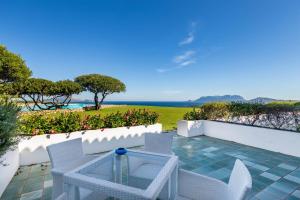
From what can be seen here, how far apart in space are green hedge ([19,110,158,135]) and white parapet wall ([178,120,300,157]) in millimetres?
2423

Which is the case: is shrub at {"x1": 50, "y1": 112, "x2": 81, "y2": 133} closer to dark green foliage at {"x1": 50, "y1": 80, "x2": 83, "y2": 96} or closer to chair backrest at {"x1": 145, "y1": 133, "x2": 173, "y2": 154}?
chair backrest at {"x1": 145, "y1": 133, "x2": 173, "y2": 154}

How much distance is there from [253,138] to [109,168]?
17.7ft

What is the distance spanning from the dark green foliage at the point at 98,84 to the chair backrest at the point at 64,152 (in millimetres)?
26142

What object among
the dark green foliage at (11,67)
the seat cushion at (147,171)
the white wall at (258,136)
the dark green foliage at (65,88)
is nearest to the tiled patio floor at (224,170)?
the white wall at (258,136)

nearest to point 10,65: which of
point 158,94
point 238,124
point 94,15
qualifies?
point 94,15

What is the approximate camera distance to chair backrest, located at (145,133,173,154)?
10.7 feet

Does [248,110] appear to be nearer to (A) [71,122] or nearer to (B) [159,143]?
(B) [159,143]

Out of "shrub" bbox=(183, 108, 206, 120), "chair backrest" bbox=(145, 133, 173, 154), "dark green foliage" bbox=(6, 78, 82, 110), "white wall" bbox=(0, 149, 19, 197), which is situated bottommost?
"white wall" bbox=(0, 149, 19, 197)

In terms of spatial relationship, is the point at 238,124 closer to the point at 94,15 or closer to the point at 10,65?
the point at 94,15

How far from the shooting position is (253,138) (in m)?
5.79

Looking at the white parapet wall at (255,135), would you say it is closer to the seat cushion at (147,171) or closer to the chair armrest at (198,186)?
the seat cushion at (147,171)

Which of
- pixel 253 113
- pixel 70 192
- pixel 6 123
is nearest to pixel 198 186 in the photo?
pixel 70 192

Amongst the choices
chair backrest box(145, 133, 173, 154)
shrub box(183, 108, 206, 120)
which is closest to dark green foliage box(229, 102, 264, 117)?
shrub box(183, 108, 206, 120)

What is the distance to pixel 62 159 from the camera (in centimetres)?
248
